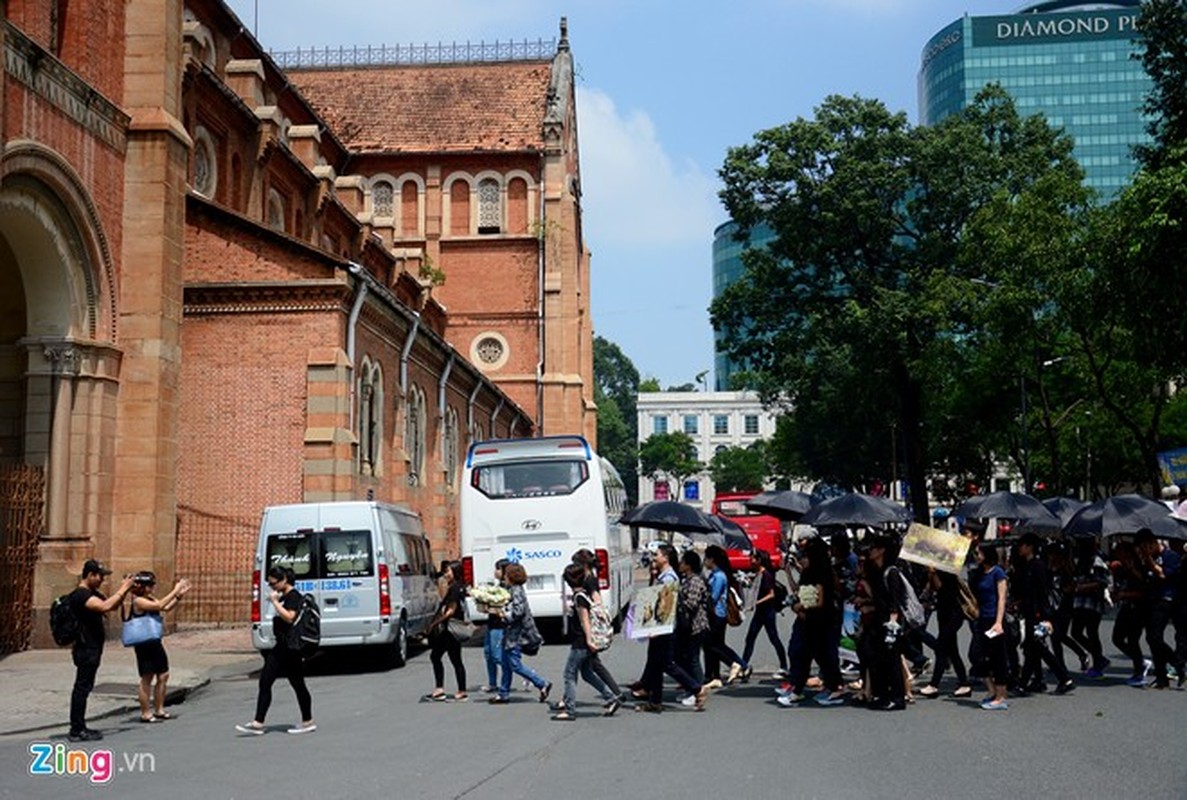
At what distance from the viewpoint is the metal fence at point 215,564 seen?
939 inches

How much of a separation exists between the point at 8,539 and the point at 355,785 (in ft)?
38.6

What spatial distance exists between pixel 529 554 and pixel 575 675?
354 inches

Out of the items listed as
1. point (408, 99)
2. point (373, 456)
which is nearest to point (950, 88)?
point (408, 99)

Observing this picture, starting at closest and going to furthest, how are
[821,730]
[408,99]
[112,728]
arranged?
1. [821,730]
2. [112,728]
3. [408,99]

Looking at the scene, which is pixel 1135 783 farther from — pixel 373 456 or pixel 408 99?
pixel 408 99

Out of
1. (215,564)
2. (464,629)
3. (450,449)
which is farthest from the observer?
(450,449)

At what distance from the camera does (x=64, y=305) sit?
19797mm

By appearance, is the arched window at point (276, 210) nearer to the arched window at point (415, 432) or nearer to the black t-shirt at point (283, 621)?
the arched window at point (415, 432)

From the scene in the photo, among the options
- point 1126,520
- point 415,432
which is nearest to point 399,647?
point 1126,520

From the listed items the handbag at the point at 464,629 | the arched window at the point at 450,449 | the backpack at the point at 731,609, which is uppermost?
the arched window at the point at 450,449

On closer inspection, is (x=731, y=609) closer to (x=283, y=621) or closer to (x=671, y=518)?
(x=671, y=518)

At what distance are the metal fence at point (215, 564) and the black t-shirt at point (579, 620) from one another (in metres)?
12.6

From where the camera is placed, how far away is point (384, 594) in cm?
1739

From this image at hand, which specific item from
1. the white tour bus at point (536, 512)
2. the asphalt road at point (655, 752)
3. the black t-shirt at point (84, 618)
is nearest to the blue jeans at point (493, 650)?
the asphalt road at point (655, 752)
